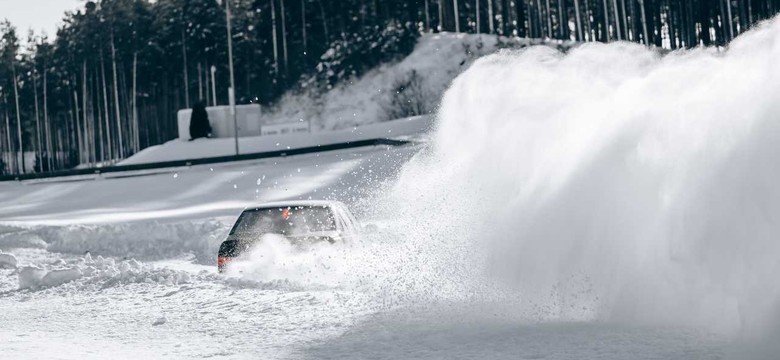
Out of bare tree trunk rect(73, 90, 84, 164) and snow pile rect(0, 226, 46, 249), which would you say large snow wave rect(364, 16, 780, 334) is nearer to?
snow pile rect(0, 226, 46, 249)

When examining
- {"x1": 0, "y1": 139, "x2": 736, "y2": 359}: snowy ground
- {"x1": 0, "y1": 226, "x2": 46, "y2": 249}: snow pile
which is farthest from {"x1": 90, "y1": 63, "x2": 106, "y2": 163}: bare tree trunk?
{"x1": 0, "y1": 139, "x2": 736, "y2": 359}: snowy ground

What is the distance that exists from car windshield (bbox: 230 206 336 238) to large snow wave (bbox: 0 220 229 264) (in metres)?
5.52

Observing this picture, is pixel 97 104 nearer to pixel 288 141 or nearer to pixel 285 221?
pixel 288 141

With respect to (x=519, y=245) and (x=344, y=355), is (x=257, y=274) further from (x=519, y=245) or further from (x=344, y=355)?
(x=344, y=355)

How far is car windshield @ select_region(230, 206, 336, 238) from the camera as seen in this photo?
14414mm

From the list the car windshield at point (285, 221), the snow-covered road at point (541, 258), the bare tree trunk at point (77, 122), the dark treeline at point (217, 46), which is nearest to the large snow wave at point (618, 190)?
the snow-covered road at point (541, 258)

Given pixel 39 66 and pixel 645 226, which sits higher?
pixel 39 66

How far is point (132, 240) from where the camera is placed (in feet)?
74.1

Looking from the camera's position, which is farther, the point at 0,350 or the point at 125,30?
the point at 125,30

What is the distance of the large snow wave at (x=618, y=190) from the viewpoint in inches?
332

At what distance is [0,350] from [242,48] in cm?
10019

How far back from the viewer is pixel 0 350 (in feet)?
31.2

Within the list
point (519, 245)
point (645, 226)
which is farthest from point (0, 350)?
point (645, 226)

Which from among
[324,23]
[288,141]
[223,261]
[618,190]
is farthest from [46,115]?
[618,190]
